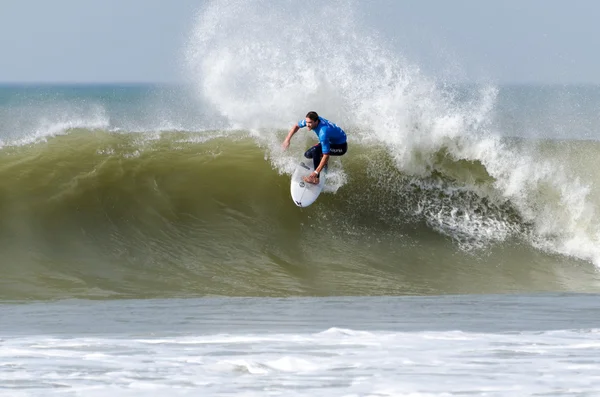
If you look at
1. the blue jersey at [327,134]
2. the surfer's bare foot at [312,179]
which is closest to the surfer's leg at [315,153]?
the surfer's bare foot at [312,179]

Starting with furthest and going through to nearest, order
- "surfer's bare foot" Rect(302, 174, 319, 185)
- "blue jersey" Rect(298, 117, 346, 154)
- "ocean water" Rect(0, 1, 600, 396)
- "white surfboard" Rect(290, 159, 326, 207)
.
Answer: "white surfboard" Rect(290, 159, 326, 207) < "surfer's bare foot" Rect(302, 174, 319, 185) < "blue jersey" Rect(298, 117, 346, 154) < "ocean water" Rect(0, 1, 600, 396)

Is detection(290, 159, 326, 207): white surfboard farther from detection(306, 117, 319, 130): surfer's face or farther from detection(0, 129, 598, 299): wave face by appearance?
detection(306, 117, 319, 130): surfer's face

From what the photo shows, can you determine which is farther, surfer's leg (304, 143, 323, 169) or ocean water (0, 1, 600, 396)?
surfer's leg (304, 143, 323, 169)

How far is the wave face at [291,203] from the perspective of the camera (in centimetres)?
884

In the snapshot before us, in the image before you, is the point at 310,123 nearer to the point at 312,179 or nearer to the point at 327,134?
the point at 327,134

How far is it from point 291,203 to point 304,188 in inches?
26.5

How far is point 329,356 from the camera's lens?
17.1 feet

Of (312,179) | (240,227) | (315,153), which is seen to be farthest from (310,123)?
(240,227)

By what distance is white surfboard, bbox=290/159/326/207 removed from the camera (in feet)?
33.8

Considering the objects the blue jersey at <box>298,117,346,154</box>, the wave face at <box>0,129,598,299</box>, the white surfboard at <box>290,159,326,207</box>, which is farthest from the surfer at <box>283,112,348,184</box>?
the wave face at <box>0,129,598,299</box>

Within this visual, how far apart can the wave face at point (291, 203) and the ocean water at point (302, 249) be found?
3cm

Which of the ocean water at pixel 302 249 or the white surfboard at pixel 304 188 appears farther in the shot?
the white surfboard at pixel 304 188

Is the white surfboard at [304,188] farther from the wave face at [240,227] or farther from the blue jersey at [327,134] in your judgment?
the blue jersey at [327,134]

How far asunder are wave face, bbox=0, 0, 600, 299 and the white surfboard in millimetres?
301
